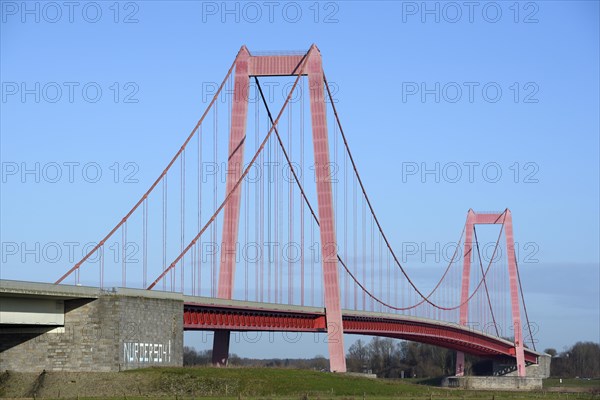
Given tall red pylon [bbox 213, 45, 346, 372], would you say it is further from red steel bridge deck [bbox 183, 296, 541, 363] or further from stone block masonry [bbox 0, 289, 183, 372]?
stone block masonry [bbox 0, 289, 183, 372]

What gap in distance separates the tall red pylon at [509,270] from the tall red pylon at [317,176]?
74.5 m

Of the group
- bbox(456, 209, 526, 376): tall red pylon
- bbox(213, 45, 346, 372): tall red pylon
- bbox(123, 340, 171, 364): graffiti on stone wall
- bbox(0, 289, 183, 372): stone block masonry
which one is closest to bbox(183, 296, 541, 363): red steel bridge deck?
bbox(213, 45, 346, 372): tall red pylon

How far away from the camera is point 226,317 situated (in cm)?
8469

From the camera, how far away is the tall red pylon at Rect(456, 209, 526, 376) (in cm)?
16338

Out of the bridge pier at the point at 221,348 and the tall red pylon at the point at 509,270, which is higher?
the tall red pylon at the point at 509,270

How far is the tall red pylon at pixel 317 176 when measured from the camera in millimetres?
85500

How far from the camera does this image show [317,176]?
88.6 metres

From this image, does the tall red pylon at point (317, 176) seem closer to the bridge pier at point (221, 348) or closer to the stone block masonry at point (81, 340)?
the bridge pier at point (221, 348)

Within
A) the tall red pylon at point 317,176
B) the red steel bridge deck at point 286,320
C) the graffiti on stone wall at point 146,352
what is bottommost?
the graffiti on stone wall at point 146,352

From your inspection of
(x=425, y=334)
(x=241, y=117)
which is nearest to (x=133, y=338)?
(x=241, y=117)

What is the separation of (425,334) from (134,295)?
6173 centimetres

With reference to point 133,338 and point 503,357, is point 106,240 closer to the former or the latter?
point 133,338

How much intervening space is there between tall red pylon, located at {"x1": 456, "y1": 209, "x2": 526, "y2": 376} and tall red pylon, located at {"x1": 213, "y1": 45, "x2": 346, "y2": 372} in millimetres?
74497

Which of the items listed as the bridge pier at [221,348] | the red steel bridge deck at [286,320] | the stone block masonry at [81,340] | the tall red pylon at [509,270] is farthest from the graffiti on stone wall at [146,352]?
the tall red pylon at [509,270]
